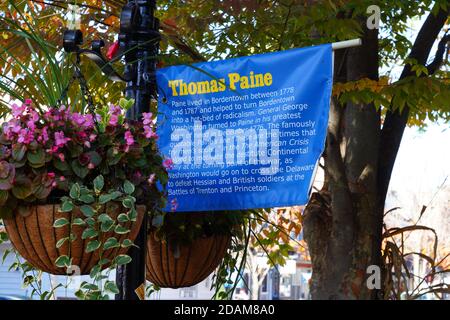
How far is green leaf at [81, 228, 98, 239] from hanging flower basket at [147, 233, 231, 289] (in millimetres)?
1337

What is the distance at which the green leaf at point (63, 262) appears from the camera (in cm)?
307

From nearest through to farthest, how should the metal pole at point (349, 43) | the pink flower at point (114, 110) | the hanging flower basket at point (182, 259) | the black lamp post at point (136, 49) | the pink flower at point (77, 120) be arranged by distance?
the pink flower at point (77, 120)
the pink flower at point (114, 110)
the metal pole at point (349, 43)
the black lamp post at point (136, 49)
the hanging flower basket at point (182, 259)

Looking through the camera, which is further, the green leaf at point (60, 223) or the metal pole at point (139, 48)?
the metal pole at point (139, 48)

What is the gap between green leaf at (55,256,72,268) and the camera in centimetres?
307

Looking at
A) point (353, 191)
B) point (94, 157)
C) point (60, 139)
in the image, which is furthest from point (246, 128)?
point (353, 191)

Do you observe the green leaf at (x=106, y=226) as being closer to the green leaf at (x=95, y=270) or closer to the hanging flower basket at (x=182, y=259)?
the green leaf at (x=95, y=270)

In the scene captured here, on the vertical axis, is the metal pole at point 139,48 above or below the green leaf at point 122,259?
above

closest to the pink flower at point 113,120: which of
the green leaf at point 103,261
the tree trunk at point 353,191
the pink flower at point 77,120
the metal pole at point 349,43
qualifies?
the pink flower at point 77,120

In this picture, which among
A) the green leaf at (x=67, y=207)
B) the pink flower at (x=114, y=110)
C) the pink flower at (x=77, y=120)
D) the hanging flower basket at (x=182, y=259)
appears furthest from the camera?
the hanging flower basket at (x=182, y=259)

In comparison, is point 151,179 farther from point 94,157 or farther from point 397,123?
point 397,123

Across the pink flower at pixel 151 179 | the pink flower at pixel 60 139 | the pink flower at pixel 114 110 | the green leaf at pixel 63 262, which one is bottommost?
the green leaf at pixel 63 262

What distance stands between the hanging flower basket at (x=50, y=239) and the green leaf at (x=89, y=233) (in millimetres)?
38

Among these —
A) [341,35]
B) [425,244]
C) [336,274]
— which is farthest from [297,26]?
[425,244]
